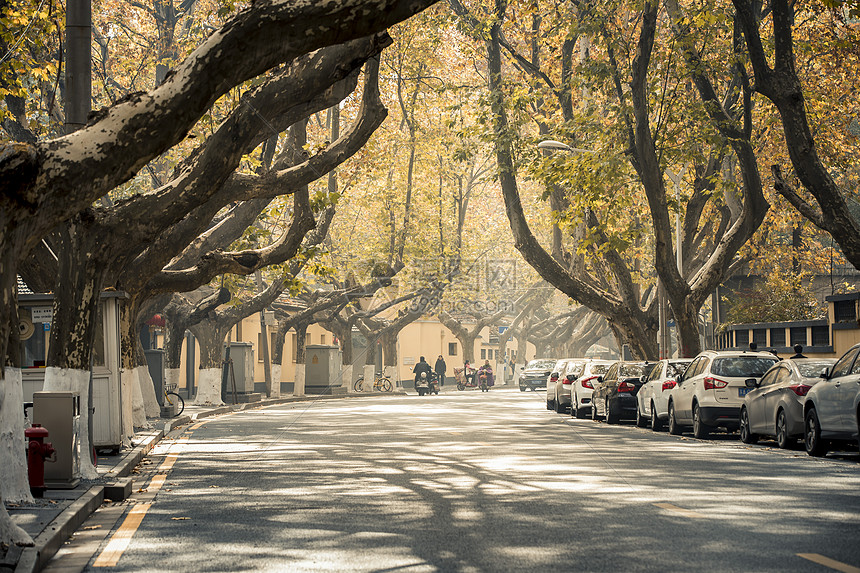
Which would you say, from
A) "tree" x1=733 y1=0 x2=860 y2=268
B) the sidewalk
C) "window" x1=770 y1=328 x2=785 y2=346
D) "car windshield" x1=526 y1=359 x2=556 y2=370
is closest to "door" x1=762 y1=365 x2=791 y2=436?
"tree" x1=733 y1=0 x2=860 y2=268

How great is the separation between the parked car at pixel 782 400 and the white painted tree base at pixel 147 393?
1384 cm

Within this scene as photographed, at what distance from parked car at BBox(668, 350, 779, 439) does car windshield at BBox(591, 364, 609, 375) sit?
841cm

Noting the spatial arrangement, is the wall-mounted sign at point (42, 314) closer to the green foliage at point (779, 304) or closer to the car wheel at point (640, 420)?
the car wheel at point (640, 420)

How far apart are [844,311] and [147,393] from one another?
16578 millimetres

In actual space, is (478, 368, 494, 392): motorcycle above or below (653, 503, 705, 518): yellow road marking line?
below

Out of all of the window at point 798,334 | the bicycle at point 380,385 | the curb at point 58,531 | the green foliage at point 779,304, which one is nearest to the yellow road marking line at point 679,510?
the curb at point 58,531

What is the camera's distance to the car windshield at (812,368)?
16.9m

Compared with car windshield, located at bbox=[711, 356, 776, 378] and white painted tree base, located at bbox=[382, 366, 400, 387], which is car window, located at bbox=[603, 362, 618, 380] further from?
white painted tree base, located at bbox=[382, 366, 400, 387]

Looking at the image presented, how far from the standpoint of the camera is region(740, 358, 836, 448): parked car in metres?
16.5

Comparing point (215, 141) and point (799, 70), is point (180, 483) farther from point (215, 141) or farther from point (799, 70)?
point (799, 70)

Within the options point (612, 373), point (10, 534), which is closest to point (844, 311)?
point (612, 373)

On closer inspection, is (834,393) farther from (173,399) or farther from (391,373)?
(391,373)

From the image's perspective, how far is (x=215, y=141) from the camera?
14883 mm

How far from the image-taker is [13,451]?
33.4 feet
